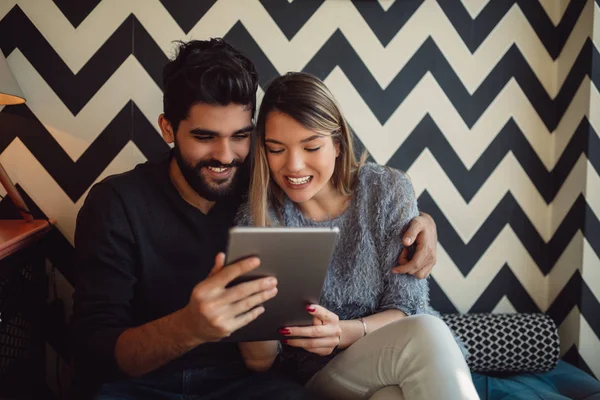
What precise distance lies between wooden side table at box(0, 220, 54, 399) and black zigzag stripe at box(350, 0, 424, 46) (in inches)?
47.8

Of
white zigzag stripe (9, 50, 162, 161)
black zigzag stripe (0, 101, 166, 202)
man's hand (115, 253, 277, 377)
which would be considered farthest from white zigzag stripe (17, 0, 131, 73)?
man's hand (115, 253, 277, 377)

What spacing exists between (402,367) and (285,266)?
33 centimetres

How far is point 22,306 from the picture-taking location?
137 cm

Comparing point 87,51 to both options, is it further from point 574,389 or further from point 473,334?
point 574,389

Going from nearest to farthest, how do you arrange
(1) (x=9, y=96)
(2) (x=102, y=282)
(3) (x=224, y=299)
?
1. (3) (x=224, y=299)
2. (2) (x=102, y=282)
3. (1) (x=9, y=96)

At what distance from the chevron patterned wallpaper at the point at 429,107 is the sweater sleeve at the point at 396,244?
0.43 meters

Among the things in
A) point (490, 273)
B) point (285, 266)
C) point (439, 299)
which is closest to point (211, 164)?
point (285, 266)

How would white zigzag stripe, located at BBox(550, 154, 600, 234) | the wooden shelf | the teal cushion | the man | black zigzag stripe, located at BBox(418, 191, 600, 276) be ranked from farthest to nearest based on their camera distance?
1. black zigzag stripe, located at BBox(418, 191, 600, 276)
2. white zigzag stripe, located at BBox(550, 154, 600, 234)
3. the teal cushion
4. the wooden shelf
5. the man

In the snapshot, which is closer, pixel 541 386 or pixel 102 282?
pixel 102 282

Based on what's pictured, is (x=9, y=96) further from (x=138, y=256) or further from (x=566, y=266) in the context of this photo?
(x=566, y=266)

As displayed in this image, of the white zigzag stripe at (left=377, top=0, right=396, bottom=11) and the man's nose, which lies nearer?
the man's nose

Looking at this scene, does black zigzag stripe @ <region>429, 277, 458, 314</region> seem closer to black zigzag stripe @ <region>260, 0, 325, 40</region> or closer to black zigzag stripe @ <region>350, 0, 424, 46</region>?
black zigzag stripe @ <region>350, 0, 424, 46</region>

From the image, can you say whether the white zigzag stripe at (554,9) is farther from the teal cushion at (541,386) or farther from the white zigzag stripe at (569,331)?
the teal cushion at (541,386)

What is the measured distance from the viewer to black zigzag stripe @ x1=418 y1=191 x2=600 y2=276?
175 centimetres
